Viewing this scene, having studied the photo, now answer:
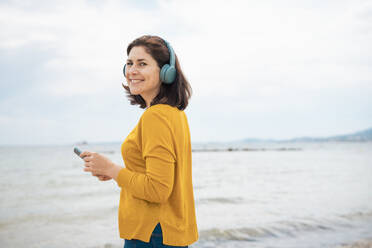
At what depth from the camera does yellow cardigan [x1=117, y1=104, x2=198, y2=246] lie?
145 centimetres

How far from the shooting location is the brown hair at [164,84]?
165 cm

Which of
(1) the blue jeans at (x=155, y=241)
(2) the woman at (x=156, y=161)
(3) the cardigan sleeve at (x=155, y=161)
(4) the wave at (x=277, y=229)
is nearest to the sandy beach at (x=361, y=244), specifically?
(4) the wave at (x=277, y=229)

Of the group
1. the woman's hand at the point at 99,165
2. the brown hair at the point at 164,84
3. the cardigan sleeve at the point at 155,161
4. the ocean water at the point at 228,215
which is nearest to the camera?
the cardigan sleeve at the point at 155,161

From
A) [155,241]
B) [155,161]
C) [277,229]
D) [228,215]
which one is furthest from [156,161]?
[228,215]

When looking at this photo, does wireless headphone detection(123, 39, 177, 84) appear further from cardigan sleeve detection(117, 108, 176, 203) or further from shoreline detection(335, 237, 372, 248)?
shoreline detection(335, 237, 372, 248)

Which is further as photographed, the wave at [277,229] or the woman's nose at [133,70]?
the wave at [277,229]

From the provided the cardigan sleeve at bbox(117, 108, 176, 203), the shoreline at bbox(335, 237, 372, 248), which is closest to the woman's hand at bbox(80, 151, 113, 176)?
the cardigan sleeve at bbox(117, 108, 176, 203)

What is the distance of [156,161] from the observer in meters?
1.44

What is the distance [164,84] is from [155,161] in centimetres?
48

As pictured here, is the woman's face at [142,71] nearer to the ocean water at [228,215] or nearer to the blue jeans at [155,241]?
the blue jeans at [155,241]

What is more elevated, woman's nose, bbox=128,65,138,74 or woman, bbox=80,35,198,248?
woman's nose, bbox=128,65,138,74

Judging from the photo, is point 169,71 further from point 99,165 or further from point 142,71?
point 99,165

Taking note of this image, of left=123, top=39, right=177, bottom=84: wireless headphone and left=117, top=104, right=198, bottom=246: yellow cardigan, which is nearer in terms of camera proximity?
left=117, top=104, right=198, bottom=246: yellow cardigan

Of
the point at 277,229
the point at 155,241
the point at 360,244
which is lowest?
the point at 277,229
